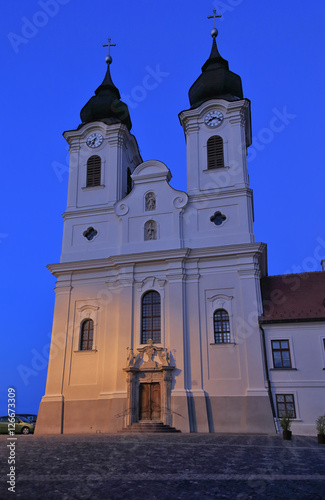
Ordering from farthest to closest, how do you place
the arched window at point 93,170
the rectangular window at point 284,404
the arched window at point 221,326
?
1. the arched window at point 93,170
2. the arched window at point 221,326
3. the rectangular window at point 284,404

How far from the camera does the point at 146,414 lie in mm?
20984

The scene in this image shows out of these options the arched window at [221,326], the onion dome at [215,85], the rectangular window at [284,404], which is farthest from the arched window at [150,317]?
the onion dome at [215,85]

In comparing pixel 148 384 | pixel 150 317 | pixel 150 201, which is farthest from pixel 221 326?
pixel 150 201

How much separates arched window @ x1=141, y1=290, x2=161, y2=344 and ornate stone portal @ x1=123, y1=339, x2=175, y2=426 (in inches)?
22.6

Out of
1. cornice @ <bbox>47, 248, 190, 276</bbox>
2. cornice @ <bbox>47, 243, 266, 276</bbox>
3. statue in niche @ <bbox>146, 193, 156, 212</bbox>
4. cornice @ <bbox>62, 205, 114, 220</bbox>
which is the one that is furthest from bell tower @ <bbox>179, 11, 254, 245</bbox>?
cornice @ <bbox>62, 205, 114, 220</bbox>

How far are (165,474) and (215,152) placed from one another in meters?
20.4

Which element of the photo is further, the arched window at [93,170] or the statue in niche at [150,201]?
the arched window at [93,170]

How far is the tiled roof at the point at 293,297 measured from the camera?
21094 millimetres

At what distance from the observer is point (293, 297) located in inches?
877

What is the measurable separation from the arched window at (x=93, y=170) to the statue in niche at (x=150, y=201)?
3450mm

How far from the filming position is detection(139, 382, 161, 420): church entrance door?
20.9m

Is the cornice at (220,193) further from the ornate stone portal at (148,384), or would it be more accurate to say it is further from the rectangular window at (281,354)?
the ornate stone portal at (148,384)

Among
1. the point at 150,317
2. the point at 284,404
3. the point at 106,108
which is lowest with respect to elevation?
the point at 284,404

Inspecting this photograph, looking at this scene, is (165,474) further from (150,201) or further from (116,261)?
(150,201)
